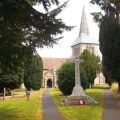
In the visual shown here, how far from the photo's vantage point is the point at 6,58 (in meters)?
14.8

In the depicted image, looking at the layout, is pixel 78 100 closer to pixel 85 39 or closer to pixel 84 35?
pixel 85 39

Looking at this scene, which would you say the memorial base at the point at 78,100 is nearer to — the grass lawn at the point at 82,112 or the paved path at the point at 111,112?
the grass lawn at the point at 82,112

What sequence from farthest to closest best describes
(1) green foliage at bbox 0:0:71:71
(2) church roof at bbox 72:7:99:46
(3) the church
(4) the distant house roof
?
(4) the distant house roof
(2) church roof at bbox 72:7:99:46
(3) the church
(1) green foliage at bbox 0:0:71:71

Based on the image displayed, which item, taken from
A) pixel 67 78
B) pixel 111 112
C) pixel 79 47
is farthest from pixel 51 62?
pixel 111 112

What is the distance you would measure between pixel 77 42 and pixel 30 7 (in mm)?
98608

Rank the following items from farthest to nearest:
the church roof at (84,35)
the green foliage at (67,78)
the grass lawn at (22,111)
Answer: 1. the church roof at (84,35)
2. the green foliage at (67,78)
3. the grass lawn at (22,111)

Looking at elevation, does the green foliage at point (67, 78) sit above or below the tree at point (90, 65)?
below

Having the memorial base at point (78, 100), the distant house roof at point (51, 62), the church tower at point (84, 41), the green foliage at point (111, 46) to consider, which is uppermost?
the church tower at point (84, 41)

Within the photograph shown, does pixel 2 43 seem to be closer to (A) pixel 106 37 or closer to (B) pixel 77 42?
(A) pixel 106 37

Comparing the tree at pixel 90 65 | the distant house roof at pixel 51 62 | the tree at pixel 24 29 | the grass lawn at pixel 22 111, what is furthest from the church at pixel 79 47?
the tree at pixel 24 29

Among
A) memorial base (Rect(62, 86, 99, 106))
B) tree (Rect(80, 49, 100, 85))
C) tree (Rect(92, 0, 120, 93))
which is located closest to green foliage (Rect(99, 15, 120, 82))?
tree (Rect(92, 0, 120, 93))

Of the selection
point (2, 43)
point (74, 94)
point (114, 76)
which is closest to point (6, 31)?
point (2, 43)

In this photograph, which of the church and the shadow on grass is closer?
the shadow on grass

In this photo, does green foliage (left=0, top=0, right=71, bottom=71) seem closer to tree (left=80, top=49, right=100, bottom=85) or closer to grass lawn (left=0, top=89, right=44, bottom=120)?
grass lawn (left=0, top=89, right=44, bottom=120)
